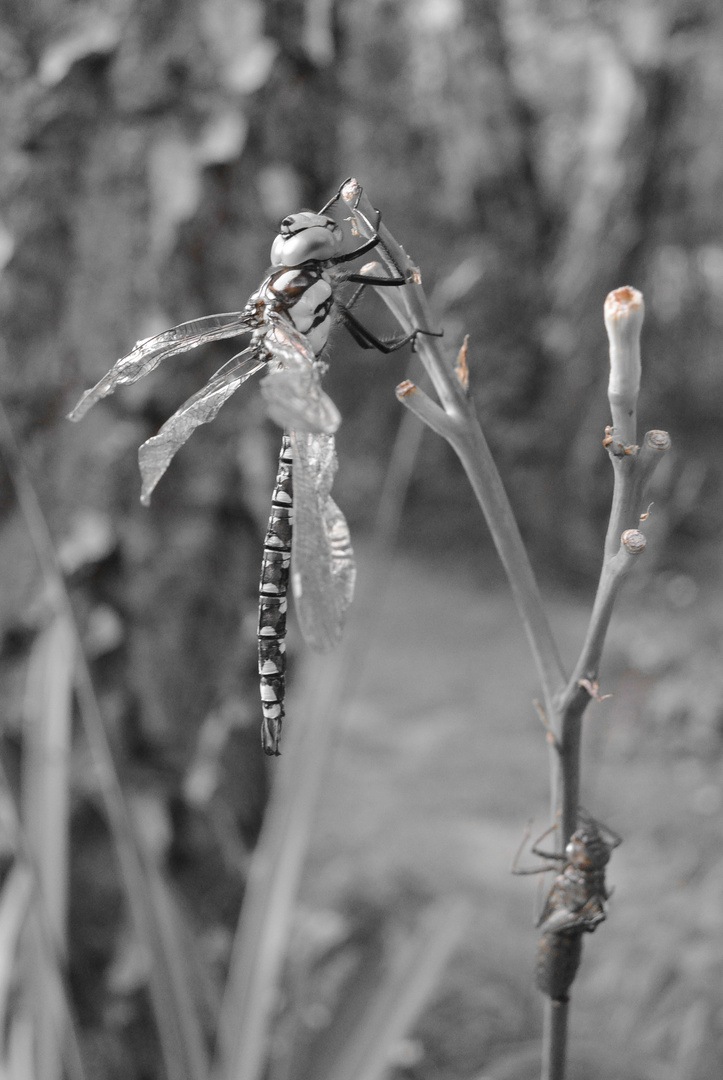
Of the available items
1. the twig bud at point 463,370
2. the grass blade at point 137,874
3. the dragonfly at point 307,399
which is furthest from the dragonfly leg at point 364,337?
the grass blade at point 137,874

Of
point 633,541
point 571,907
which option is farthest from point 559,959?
point 633,541

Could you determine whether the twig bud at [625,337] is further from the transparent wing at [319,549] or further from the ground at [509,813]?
the ground at [509,813]

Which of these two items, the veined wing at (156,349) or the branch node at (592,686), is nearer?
the branch node at (592,686)

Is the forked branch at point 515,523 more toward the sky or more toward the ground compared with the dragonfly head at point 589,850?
more toward the sky

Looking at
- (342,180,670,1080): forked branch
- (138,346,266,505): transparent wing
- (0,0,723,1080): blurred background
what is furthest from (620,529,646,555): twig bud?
(0,0,723,1080): blurred background

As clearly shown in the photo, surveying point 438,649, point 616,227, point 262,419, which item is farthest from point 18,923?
point 616,227

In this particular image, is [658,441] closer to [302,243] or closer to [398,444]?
[302,243]
